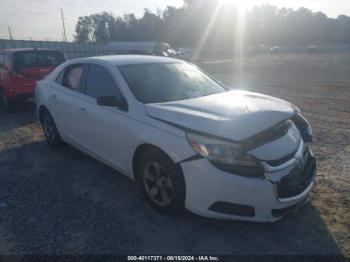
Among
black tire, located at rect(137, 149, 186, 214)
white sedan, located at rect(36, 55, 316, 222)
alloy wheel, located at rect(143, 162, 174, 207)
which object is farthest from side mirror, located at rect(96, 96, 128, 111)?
alloy wheel, located at rect(143, 162, 174, 207)

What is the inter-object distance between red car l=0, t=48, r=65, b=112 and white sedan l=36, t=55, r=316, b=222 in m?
4.25

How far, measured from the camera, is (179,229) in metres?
3.32

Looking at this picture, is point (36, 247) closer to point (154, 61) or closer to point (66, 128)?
point (66, 128)

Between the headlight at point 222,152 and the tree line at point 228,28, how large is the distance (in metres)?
89.5

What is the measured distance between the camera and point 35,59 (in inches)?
338

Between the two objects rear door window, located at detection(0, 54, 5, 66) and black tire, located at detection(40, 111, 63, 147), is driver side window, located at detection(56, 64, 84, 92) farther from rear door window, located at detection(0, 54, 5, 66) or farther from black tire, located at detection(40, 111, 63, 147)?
rear door window, located at detection(0, 54, 5, 66)

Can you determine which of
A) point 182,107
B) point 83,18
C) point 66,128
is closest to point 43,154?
point 66,128

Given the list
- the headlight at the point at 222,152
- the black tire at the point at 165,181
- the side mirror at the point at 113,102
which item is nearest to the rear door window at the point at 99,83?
the side mirror at the point at 113,102

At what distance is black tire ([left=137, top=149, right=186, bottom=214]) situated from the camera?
3.16 meters

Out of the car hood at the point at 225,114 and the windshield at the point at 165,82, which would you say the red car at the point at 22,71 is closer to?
the windshield at the point at 165,82

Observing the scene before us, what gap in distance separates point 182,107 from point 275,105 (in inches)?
42.1

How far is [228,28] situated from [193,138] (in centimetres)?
9539

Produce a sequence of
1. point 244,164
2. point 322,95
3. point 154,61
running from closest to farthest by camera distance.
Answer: point 244,164, point 154,61, point 322,95

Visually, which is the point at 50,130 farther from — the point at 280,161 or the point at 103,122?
the point at 280,161
